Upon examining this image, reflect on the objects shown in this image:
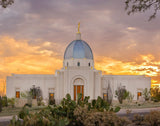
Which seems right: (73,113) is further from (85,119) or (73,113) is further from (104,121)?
(104,121)

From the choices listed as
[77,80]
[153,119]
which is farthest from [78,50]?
[153,119]

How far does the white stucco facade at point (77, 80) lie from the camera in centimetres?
3812

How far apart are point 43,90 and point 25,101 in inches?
540

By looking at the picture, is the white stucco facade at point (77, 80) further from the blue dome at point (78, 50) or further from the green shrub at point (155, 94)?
the green shrub at point (155, 94)

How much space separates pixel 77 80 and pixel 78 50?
17.1ft

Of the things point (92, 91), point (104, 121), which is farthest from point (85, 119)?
point (92, 91)

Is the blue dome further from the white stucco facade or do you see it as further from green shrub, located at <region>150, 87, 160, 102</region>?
green shrub, located at <region>150, 87, 160, 102</region>

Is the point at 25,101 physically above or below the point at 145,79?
below

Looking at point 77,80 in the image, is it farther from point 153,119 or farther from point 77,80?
point 153,119

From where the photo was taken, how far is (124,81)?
41.1 metres

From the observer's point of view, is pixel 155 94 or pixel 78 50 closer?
pixel 155 94

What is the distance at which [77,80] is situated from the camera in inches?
1475

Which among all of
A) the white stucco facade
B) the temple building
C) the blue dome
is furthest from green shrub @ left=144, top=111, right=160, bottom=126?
the blue dome

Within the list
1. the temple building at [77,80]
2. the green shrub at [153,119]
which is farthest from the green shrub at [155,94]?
the green shrub at [153,119]
